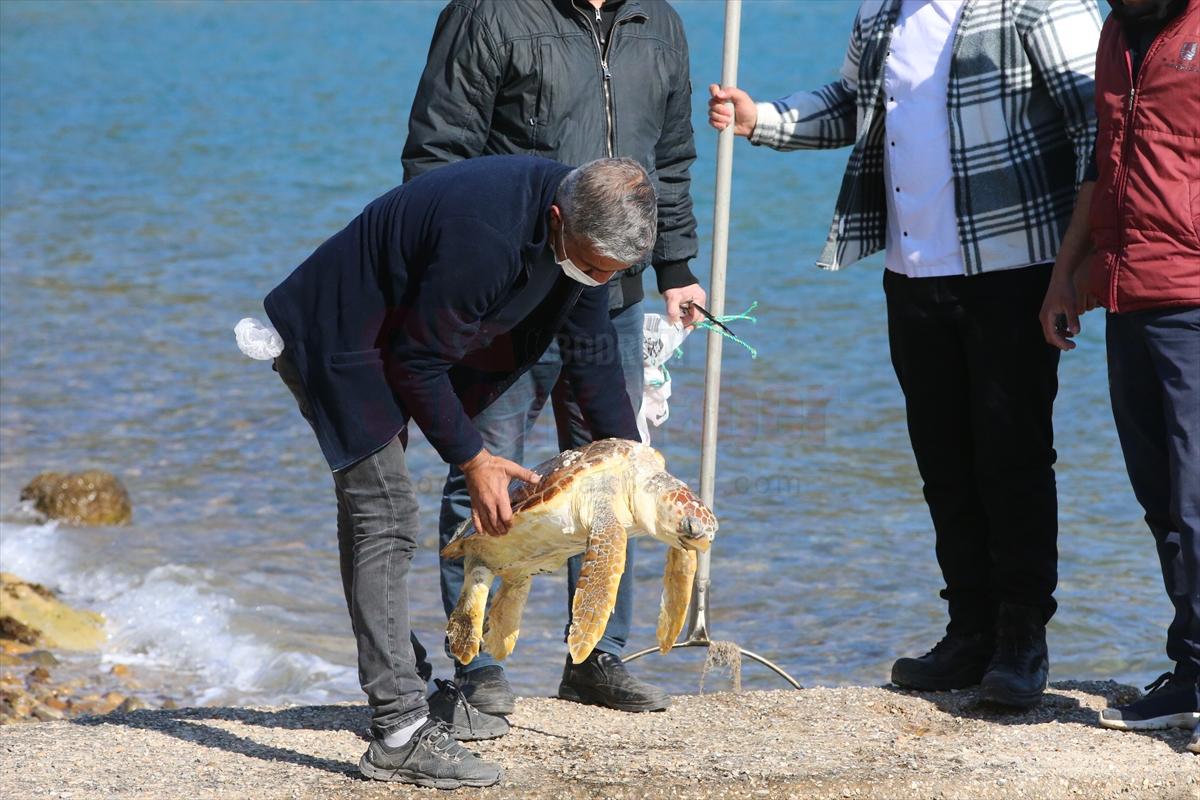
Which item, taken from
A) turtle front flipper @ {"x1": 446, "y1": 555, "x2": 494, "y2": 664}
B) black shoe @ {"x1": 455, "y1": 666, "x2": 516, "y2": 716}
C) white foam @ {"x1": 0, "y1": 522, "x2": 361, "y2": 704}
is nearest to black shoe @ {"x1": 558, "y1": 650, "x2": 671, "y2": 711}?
black shoe @ {"x1": 455, "y1": 666, "x2": 516, "y2": 716}

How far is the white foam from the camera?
5875 millimetres

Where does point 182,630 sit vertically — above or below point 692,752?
below

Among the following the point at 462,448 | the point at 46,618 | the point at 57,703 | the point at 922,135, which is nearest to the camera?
the point at 462,448

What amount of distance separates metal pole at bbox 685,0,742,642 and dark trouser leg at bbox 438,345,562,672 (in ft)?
2.67

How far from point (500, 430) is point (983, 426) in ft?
4.71

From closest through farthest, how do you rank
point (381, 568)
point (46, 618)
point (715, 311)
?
point (381, 568)
point (715, 311)
point (46, 618)

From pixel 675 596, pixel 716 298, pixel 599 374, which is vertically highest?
pixel 716 298

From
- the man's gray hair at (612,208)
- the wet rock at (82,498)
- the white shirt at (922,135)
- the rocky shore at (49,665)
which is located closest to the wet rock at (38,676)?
the rocky shore at (49,665)

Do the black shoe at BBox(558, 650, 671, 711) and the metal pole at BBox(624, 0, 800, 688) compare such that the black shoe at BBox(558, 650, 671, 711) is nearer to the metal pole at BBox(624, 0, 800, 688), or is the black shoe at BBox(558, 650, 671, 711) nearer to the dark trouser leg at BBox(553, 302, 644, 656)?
the dark trouser leg at BBox(553, 302, 644, 656)

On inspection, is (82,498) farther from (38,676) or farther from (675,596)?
(675,596)

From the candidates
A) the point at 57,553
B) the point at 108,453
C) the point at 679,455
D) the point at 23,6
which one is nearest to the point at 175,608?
the point at 57,553

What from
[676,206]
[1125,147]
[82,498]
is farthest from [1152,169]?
[82,498]

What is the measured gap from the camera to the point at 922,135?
164 inches

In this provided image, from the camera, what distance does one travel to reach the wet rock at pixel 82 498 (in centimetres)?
750
